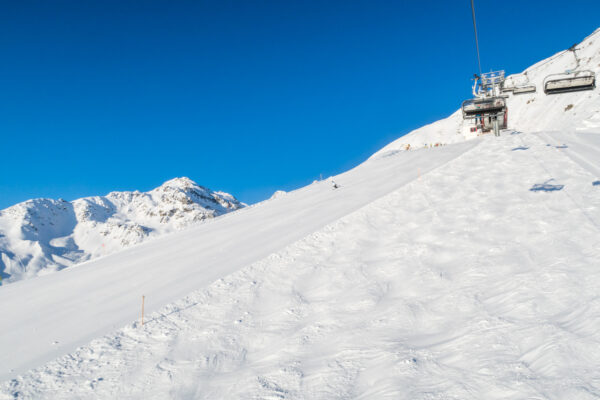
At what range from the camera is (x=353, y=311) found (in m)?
8.32

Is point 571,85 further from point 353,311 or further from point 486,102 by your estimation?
point 353,311

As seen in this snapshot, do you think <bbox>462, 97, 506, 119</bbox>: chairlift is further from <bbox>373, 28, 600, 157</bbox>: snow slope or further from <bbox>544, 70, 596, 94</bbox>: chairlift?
<bbox>373, 28, 600, 157</bbox>: snow slope

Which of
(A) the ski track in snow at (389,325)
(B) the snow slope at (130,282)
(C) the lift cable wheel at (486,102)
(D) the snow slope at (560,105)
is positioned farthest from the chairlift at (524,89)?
(D) the snow slope at (560,105)

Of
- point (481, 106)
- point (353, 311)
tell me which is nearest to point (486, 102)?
point (481, 106)

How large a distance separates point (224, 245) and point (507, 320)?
12154 millimetres

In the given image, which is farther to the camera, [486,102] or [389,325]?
[486,102]

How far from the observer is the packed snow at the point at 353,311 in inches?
226

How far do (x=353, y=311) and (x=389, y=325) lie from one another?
42.3 inches

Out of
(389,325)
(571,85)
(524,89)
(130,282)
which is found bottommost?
(389,325)

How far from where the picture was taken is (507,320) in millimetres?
6645

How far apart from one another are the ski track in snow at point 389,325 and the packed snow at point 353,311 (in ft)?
0.12

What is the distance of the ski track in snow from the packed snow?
0.12ft

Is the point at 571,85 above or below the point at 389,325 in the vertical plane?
above

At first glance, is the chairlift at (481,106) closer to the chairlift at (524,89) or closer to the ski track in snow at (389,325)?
the chairlift at (524,89)
